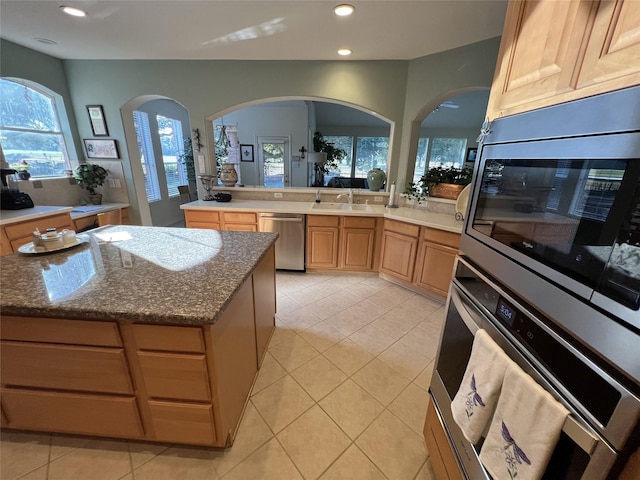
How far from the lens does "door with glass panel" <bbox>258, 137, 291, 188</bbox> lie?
275 inches

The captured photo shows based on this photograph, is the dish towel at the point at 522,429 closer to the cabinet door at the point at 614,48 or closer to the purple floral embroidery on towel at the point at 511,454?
the purple floral embroidery on towel at the point at 511,454

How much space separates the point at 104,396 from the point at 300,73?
11.6 feet

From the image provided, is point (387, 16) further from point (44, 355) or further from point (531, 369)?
point (44, 355)

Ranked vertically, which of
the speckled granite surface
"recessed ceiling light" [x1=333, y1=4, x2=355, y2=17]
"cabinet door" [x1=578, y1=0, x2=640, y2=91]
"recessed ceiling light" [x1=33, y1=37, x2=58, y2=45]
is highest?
"recessed ceiling light" [x1=33, y1=37, x2=58, y2=45]

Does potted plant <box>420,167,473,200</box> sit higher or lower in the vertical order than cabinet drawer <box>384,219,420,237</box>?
higher

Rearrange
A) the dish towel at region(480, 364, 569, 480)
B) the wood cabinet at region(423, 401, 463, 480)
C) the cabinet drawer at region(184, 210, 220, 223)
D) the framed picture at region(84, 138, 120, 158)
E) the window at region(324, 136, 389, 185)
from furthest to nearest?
the window at region(324, 136, 389, 185), the framed picture at region(84, 138, 120, 158), the cabinet drawer at region(184, 210, 220, 223), the wood cabinet at region(423, 401, 463, 480), the dish towel at region(480, 364, 569, 480)

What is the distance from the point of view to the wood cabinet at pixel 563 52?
503 millimetres

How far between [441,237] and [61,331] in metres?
2.78

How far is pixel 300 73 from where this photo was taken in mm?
3242

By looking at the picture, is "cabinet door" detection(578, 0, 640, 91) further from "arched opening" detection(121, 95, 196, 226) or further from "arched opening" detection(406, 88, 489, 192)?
"arched opening" detection(406, 88, 489, 192)

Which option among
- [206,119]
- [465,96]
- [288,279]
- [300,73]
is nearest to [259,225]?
[288,279]

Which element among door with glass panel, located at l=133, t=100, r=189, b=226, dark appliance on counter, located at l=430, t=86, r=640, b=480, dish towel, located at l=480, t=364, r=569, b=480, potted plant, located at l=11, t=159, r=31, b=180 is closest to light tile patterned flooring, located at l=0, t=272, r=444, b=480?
dark appliance on counter, located at l=430, t=86, r=640, b=480

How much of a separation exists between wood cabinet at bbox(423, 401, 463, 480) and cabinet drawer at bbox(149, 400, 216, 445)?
3.31 ft

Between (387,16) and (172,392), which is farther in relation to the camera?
(387,16)
